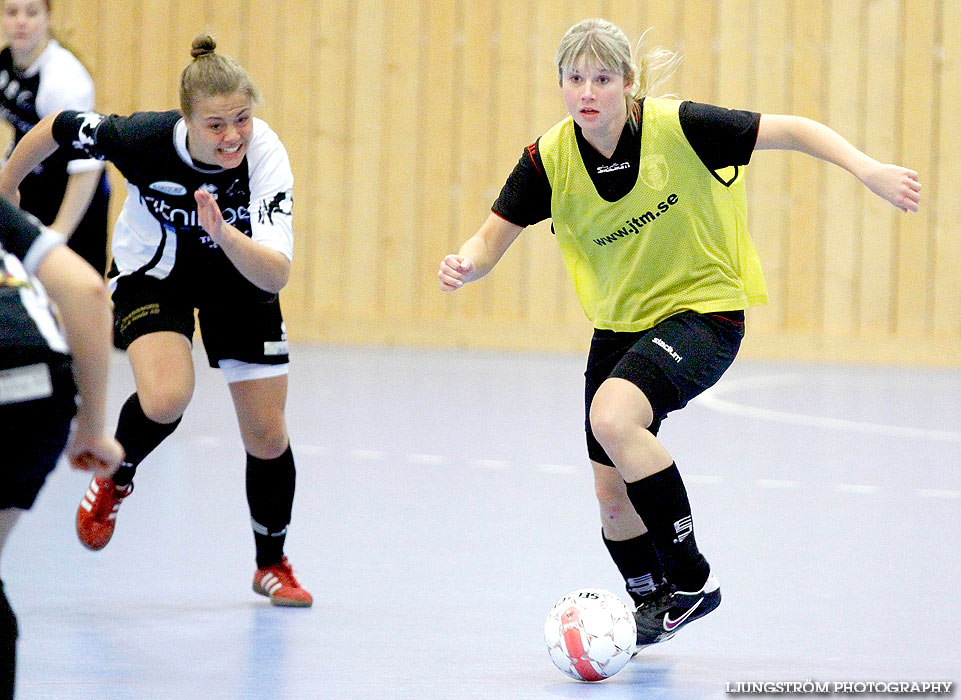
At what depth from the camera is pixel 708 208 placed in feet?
11.0

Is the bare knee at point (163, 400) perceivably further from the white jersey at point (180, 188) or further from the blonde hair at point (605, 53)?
the blonde hair at point (605, 53)

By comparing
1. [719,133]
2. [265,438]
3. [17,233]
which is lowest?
[265,438]

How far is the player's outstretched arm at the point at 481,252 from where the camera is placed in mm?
3260

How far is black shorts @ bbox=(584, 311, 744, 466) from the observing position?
125 inches

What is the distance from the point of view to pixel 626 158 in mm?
3330

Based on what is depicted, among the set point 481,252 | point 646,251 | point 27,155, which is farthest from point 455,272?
point 27,155

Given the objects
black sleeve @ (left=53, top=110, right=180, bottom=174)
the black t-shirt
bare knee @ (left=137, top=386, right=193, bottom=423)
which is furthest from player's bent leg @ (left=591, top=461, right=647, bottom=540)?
black sleeve @ (left=53, top=110, right=180, bottom=174)

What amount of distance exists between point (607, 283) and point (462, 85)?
7.87 metres

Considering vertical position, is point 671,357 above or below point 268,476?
above

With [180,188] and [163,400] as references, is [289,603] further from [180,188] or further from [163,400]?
[180,188]

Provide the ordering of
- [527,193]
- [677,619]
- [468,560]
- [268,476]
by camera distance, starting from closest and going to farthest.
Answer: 1. [677,619]
2. [527,193]
3. [268,476]
4. [468,560]

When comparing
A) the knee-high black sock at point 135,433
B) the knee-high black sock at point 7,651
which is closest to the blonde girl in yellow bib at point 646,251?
the knee-high black sock at point 135,433

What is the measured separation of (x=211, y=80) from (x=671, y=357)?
4.47 ft

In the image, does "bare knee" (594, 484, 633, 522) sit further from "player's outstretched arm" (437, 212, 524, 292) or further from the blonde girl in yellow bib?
"player's outstretched arm" (437, 212, 524, 292)
